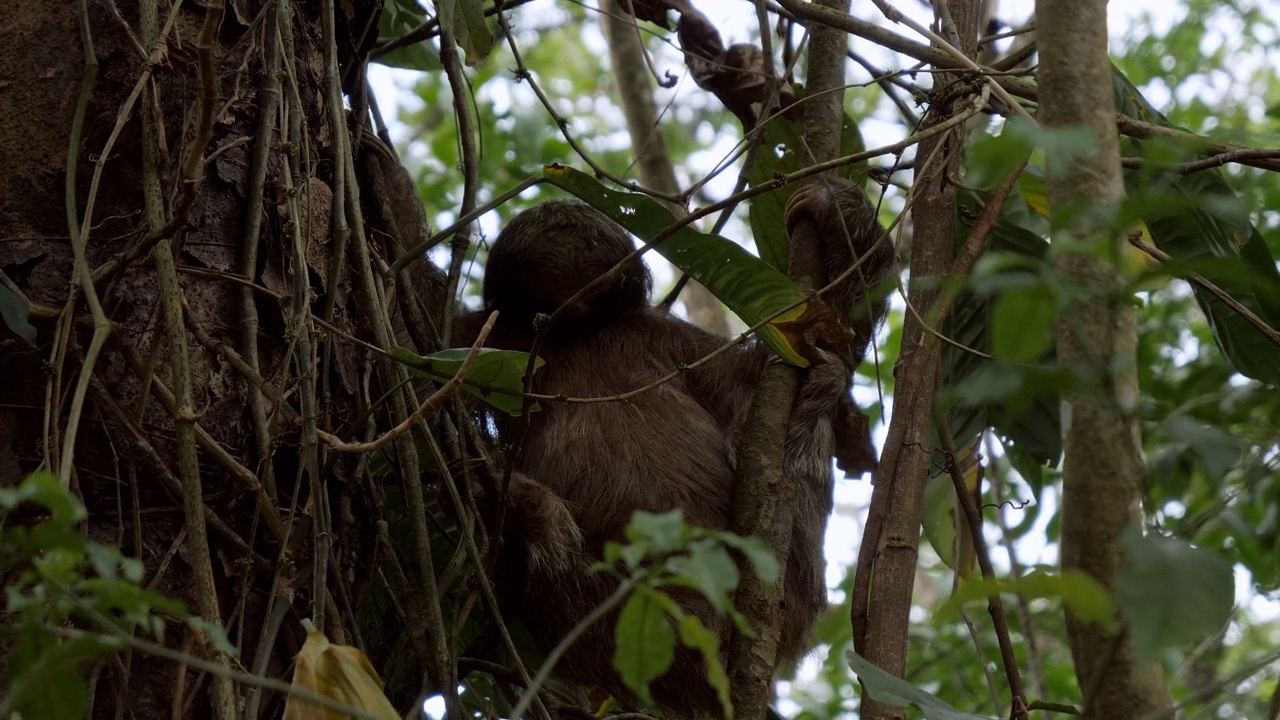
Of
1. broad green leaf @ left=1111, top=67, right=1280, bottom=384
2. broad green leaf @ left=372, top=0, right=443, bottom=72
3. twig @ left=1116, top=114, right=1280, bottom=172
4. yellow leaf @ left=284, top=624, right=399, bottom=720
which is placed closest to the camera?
yellow leaf @ left=284, top=624, right=399, bottom=720

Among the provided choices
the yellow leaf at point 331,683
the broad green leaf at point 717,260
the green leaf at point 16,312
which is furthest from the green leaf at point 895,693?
the green leaf at point 16,312

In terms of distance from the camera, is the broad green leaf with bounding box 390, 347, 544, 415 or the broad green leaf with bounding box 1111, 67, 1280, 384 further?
the broad green leaf with bounding box 1111, 67, 1280, 384

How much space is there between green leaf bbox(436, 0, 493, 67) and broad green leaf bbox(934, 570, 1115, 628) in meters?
3.30

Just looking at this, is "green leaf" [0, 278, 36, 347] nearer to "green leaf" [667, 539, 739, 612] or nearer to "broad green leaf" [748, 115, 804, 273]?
"green leaf" [667, 539, 739, 612]

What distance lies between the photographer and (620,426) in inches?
212

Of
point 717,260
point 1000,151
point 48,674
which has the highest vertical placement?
point 717,260

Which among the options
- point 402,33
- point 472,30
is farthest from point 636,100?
point 472,30

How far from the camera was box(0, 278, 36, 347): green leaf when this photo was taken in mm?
2941

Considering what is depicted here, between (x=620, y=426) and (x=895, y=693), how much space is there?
8.29 ft

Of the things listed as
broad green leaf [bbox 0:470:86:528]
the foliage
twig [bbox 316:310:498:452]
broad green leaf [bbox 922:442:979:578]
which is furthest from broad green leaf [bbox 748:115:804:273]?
broad green leaf [bbox 0:470:86:528]

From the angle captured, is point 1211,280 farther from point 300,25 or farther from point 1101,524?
point 300,25

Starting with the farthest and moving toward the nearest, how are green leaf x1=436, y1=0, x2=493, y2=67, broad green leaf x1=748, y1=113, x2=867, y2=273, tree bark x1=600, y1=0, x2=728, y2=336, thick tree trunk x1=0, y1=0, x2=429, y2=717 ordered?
1. tree bark x1=600, y1=0, x2=728, y2=336
2. broad green leaf x1=748, y1=113, x2=867, y2=273
3. green leaf x1=436, y1=0, x2=493, y2=67
4. thick tree trunk x1=0, y1=0, x2=429, y2=717

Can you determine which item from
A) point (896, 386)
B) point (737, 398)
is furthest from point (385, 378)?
point (737, 398)

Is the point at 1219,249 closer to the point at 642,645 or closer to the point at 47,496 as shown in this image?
the point at 642,645
